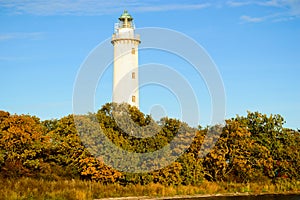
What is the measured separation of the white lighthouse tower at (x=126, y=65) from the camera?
A: 48125 mm

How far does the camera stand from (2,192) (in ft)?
97.9

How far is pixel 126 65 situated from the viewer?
1919 inches

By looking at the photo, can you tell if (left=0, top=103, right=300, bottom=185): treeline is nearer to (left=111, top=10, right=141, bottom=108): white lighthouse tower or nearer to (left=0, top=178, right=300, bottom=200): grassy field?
(left=0, top=178, right=300, bottom=200): grassy field

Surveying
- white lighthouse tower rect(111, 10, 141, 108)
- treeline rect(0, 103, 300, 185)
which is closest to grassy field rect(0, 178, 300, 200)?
treeline rect(0, 103, 300, 185)

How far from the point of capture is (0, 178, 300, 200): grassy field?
3073cm

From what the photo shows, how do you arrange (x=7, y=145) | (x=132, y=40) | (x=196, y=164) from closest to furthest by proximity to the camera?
(x=7, y=145) < (x=196, y=164) < (x=132, y=40)

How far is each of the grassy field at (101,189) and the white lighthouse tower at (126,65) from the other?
42.5 feet

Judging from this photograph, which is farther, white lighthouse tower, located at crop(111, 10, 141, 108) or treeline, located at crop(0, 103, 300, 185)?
white lighthouse tower, located at crop(111, 10, 141, 108)

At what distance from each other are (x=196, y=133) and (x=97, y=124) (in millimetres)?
8038

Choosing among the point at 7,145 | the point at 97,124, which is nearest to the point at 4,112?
the point at 7,145

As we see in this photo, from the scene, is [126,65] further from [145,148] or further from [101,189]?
[101,189]

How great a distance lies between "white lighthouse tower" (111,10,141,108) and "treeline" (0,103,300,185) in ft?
25.5

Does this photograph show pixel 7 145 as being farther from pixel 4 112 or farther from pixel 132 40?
pixel 132 40

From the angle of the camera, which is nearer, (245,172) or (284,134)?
(245,172)
